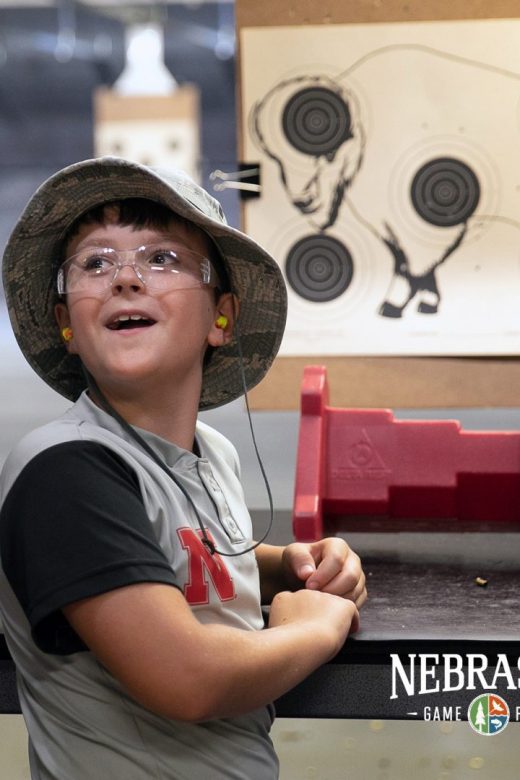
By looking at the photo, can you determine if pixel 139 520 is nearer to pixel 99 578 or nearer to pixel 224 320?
pixel 99 578

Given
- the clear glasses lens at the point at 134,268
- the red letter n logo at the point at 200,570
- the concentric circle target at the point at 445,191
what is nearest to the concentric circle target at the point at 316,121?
the concentric circle target at the point at 445,191

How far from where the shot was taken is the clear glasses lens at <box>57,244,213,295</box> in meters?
0.87

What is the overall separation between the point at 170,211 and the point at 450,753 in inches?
36.7

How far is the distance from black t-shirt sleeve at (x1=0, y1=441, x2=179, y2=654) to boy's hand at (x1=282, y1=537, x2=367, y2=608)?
25 cm

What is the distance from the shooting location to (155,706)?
750 mm

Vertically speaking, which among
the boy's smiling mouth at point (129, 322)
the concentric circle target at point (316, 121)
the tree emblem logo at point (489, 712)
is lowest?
the tree emblem logo at point (489, 712)

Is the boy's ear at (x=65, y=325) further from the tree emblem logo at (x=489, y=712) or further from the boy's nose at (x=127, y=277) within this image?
the tree emblem logo at (x=489, y=712)

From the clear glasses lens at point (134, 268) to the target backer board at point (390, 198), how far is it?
1.08m

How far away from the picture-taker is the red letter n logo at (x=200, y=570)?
83 cm

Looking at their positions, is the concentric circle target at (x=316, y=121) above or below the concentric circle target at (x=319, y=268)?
above

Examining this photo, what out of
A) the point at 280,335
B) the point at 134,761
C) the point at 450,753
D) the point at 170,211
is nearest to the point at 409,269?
the point at 450,753

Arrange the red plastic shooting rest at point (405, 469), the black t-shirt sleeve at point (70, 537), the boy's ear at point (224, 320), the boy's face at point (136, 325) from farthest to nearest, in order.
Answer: the red plastic shooting rest at point (405, 469), the boy's ear at point (224, 320), the boy's face at point (136, 325), the black t-shirt sleeve at point (70, 537)

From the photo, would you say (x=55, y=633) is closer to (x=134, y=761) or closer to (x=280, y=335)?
(x=134, y=761)

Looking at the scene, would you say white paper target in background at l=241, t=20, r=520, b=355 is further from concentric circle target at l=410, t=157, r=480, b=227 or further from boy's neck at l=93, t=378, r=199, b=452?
boy's neck at l=93, t=378, r=199, b=452
